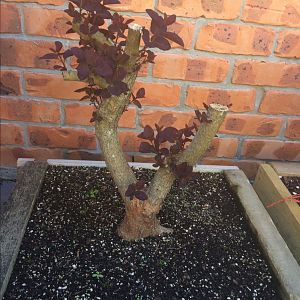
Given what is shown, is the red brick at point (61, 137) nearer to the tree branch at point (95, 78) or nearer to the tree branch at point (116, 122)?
the tree branch at point (116, 122)

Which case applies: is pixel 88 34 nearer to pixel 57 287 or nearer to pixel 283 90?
pixel 57 287

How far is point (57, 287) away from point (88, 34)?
557 mm

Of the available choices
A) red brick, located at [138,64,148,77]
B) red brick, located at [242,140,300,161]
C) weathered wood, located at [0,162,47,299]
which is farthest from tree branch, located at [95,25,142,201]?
red brick, located at [242,140,300,161]

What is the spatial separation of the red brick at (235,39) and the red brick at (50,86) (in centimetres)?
44

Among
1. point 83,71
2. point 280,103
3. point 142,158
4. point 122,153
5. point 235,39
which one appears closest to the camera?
point 83,71

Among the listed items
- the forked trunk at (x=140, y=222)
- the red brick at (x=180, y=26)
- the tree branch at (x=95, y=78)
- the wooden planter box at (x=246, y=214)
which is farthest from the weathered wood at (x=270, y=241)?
the tree branch at (x=95, y=78)

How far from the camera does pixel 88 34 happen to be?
2.31ft

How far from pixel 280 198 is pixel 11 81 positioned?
964 mm

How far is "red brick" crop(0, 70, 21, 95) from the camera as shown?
1238 mm

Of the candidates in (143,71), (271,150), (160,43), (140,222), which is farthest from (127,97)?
(271,150)

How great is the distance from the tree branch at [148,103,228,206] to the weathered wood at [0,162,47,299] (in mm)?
357

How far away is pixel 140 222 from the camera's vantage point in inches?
37.9

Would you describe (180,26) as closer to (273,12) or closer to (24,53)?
(273,12)

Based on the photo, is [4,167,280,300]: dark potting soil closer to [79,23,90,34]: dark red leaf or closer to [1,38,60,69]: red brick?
[1,38,60,69]: red brick
